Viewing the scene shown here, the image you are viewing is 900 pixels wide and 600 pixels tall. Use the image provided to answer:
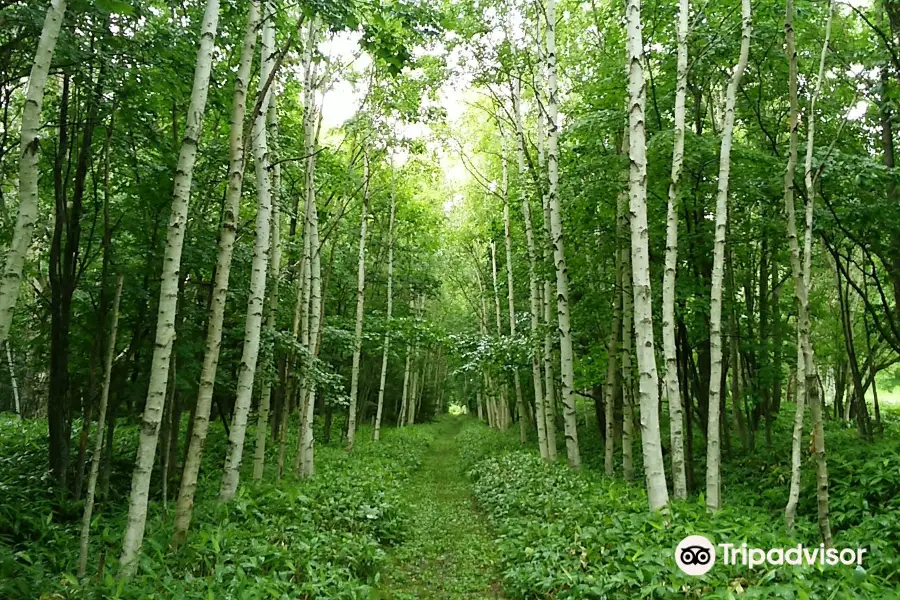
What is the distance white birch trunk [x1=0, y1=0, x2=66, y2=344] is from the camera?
373 centimetres

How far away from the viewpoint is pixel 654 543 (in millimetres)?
5578

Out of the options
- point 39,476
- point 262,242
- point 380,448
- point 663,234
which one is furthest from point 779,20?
point 380,448

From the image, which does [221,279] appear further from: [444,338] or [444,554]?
[444,338]

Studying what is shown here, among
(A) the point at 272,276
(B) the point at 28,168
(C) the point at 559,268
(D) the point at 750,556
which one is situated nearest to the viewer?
(B) the point at 28,168

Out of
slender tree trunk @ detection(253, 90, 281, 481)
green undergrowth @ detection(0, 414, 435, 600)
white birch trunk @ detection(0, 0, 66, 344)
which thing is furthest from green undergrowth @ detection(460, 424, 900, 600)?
white birch trunk @ detection(0, 0, 66, 344)

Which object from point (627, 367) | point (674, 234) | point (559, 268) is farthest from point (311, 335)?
point (674, 234)

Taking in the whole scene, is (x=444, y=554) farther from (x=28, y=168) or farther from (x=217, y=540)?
(x=28, y=168)

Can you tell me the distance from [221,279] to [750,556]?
606 centimetres

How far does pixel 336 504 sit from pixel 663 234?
24.1 feet

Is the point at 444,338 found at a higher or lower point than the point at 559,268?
lower

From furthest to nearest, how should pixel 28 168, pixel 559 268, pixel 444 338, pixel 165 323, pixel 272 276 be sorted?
1. pixel 444 338
2. pixel 559 268
3. pixel 272 276
4. pixel 165 323
5. pixel 28 168

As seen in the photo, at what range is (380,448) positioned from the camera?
16391 mm

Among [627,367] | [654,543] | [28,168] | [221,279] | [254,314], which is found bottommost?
[654,543]

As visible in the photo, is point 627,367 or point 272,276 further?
point 627,367
